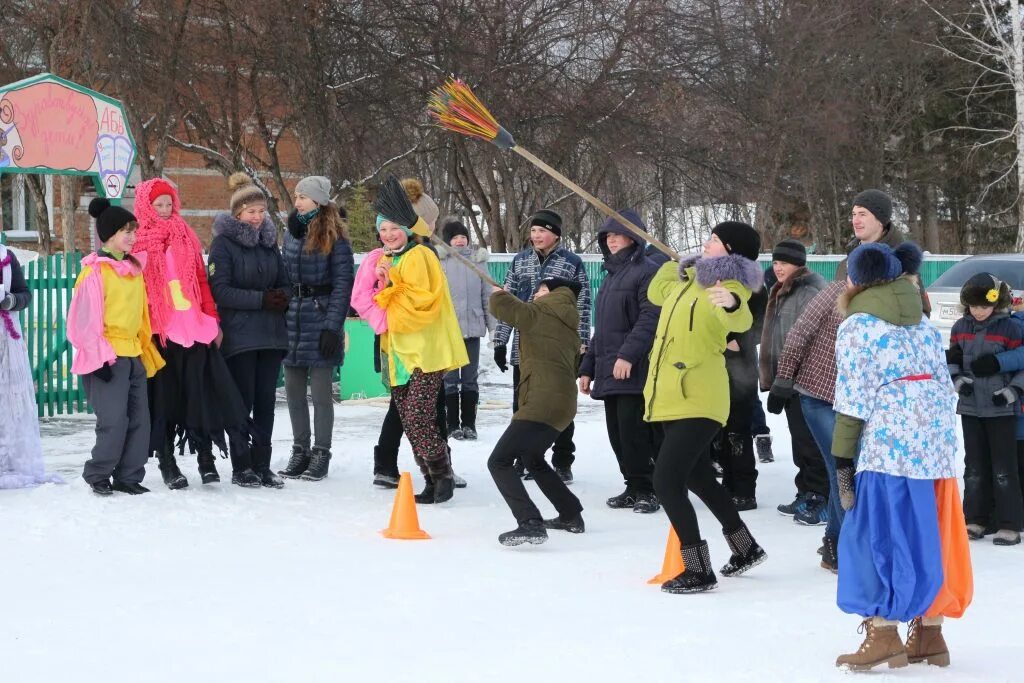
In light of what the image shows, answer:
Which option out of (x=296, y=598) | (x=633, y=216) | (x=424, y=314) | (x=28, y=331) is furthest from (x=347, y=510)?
(x=28, y=331)

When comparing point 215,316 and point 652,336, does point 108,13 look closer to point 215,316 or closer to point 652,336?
point 215,316

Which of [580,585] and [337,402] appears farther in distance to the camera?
[337,402]

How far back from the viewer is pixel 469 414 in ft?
35.4

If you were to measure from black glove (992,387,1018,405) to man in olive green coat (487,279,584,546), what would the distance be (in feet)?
7.38

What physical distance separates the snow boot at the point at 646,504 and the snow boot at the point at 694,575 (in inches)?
74.4

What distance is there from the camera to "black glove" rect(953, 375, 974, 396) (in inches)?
285

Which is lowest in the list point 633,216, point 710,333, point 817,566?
point 817,566

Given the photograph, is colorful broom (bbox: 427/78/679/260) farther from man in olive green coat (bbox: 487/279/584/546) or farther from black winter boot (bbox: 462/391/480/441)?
black winter boot (bbox: 462/391/480/441)

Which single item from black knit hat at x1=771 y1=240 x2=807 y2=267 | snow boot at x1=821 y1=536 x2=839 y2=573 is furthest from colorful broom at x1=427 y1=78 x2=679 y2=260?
snow boot at x1=821 y1=536 x2=839 y2=573

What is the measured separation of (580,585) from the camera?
238 inches

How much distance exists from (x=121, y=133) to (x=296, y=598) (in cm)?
683

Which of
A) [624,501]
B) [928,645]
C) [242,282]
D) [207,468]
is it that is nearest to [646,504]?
[624,501]

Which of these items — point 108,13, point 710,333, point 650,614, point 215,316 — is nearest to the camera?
point 650,614

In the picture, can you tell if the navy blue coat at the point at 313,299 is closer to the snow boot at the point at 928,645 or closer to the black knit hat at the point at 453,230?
the black knit hat at the point at 453,230
